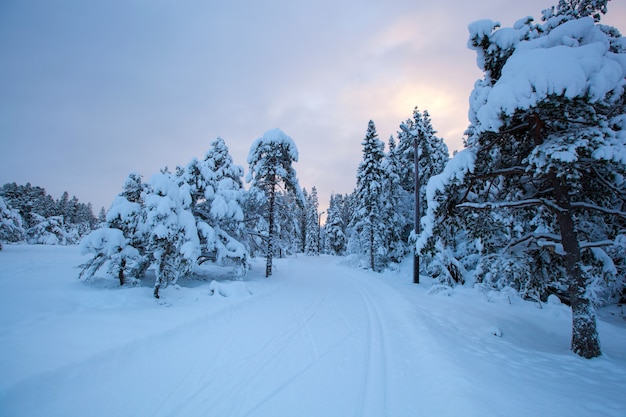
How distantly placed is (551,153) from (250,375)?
7.41 metres

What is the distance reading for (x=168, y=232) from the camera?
8.51m

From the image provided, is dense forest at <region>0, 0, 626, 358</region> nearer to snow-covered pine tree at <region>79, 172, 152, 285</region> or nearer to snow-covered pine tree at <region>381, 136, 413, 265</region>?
snow-covered pine tree at <region>79, 172, 152, 285</region>

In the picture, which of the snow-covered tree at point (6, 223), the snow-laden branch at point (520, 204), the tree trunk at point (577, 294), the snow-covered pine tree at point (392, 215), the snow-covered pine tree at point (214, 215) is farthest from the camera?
the snow-covered pine tree at point (392, 215)

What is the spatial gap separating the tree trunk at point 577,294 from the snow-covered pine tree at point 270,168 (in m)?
14.2

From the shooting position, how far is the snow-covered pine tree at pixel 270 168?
57.7ft

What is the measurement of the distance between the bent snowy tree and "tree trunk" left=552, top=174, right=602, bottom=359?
22 mm

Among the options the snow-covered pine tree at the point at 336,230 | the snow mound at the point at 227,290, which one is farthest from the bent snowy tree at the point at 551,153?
the snow-covered pine tree at the point at 336,230

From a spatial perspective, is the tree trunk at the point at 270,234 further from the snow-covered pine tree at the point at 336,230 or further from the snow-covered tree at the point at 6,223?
the snow-covered pine tree at the point at 336,230

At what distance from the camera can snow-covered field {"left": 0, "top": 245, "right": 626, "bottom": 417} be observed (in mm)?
3652

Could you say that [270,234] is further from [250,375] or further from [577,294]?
[577,294]

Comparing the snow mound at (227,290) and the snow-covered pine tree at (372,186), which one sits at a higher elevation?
the snow-covered pine tree at (372,186)

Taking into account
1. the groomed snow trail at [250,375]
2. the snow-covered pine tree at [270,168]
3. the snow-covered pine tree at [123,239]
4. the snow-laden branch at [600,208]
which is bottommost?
the groomed snow trail at [250,375]

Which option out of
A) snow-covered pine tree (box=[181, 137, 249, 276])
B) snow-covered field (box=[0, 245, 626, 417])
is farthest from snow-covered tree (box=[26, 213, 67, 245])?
snow-covered pine tree (box=[181, 137, 249, 276])

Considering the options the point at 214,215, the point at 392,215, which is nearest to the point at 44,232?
the point at 214,215
